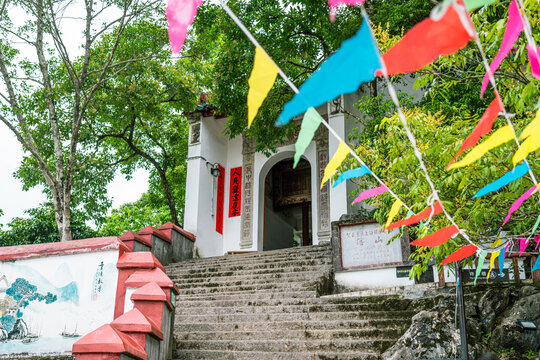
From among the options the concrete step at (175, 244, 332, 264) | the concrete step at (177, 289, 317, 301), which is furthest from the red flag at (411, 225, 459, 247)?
the concrete step at (175, 244, 332, 264)

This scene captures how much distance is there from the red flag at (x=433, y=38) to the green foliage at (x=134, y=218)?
18.2 meters

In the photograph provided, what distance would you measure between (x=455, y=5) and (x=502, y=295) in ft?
17.6

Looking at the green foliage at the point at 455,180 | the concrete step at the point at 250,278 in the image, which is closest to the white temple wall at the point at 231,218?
the concrete step at the point at 250,278

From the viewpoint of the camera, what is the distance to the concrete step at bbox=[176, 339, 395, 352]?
545 cm

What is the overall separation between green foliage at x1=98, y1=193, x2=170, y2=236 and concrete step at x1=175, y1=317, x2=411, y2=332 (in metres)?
13.0

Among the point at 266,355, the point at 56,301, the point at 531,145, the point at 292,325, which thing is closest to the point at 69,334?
the point at 56,301

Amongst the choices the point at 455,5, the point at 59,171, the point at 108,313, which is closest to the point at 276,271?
the point at 108,313

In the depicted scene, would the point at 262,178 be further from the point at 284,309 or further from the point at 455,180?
the point at 455,180

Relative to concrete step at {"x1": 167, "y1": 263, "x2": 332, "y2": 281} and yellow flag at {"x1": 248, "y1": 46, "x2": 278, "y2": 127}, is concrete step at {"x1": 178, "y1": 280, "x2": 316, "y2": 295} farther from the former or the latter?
yellow flag at {"x1": 248, "y1": 46, "x2": 278, "y2": 127}

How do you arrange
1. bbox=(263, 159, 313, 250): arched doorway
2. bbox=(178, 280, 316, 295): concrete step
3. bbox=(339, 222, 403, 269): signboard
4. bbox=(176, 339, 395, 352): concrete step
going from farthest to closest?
bbox=(263, 159, 313, 250): arched doorway < bbox=(339, 222, 403, 269): signboard < bbox=(178, 280, 316, 295): concrete step < bbox=(176, 339, 395, 352): concrete step

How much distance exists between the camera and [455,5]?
5.09 ft

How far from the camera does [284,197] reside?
15484mm

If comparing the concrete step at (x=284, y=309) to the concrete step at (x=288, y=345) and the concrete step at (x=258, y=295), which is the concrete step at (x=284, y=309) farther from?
the concrete step at (x=288, y=345)

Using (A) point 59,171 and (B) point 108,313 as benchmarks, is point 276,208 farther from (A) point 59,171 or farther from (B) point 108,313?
(B) point 108,313
